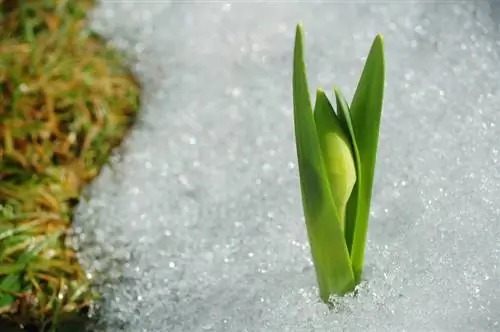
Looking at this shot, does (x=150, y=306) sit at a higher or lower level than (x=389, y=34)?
lower

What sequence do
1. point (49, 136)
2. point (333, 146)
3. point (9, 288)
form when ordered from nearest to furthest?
point (333, 146) → point (9, 288) → point (49, 136)

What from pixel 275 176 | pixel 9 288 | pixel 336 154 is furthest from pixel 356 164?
pixel 9 288

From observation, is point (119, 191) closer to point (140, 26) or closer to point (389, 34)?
point (140, 26)

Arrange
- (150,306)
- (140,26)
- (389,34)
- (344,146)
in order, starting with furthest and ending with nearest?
(140,26) < (389,34) < (150,306) < (344,146)

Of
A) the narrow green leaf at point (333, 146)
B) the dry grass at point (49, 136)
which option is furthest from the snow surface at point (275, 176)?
the narrow green leaf at point (333, 146)

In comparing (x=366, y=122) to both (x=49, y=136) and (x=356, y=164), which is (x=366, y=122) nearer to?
(x=356, y=164)

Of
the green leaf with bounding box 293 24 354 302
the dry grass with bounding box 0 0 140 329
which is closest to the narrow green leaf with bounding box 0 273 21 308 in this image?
the dry grass with bounding box 0 0 140 329

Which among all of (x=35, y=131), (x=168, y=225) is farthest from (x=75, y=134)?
(x=168, y=225)

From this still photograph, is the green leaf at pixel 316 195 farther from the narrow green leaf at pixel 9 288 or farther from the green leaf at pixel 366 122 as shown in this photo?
the narrow green leaf at pixel 9 288
